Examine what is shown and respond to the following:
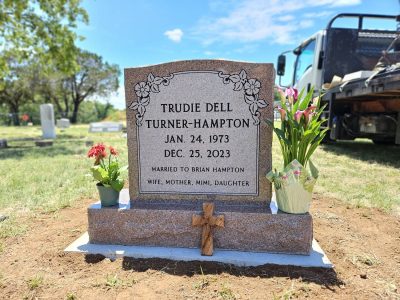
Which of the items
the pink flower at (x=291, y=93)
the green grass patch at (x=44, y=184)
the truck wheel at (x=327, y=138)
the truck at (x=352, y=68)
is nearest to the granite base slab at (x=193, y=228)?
the pink flower at (x=291, y=93)

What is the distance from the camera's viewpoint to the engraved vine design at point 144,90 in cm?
282

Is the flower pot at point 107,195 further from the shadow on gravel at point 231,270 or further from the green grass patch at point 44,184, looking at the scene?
the green grass patch at point 44,184

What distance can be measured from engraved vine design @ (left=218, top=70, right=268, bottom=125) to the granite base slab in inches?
31.6

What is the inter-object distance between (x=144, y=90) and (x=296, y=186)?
60.4 inches

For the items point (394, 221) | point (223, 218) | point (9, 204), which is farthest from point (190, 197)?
point (9, 204)

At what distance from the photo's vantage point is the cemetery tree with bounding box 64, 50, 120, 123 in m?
39.0

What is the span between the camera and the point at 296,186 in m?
2.46

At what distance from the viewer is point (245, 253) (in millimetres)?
2494

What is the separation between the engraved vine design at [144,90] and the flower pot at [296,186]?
129cm

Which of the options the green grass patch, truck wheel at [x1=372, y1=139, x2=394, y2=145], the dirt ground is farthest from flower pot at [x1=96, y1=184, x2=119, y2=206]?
truck wheel at [x1=372, y1=139, x2=394, y2=145]

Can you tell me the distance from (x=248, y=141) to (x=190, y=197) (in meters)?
0.72

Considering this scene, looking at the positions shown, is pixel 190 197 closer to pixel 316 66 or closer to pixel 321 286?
pixel 321 286

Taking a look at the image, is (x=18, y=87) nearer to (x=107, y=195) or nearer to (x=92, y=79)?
(x=92, y=79)

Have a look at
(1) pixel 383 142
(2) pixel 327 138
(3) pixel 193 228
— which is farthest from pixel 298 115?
(1) pixel 383 142
